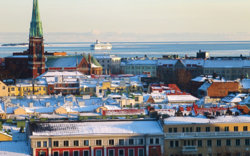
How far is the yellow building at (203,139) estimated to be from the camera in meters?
49.1

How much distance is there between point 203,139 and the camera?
49.2 metres

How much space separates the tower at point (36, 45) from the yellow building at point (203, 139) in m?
88.6

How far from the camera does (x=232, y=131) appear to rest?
1960 inches

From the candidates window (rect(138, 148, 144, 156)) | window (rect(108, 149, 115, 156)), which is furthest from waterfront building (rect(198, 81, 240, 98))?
window (rect(108, 149, 115, 156))

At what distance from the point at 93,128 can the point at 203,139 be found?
7.62 meters

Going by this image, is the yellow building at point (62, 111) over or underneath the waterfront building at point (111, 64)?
over

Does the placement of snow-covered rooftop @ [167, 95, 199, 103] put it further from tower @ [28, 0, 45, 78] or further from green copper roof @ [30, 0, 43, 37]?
green copper roof @ [30, 0, 43, 37]

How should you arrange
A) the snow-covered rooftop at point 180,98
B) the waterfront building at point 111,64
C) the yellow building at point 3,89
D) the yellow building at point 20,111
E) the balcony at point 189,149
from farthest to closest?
the waterfront building at point 111,64, the yellow building at point 3,89, the snow-covered rooftop at point 180,98, the yellow building at point 20,111, the balcony at point 189,149

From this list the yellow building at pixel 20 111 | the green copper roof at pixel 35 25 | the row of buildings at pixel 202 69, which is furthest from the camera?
the row of buildings at pixel 202 69

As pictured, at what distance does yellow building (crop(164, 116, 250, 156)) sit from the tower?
88573 mm

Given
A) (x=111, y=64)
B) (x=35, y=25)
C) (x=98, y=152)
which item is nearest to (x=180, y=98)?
(x=98, y=152)

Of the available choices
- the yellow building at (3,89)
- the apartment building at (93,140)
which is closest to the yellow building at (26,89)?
the yellow building at (3,89)

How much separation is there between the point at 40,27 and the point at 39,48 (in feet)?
13.4

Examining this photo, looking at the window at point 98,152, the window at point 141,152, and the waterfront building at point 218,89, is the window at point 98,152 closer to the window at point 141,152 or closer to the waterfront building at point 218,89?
the window at point 141,152
